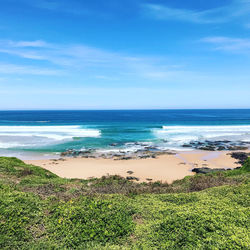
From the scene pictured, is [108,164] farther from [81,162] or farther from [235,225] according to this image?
[235,225]

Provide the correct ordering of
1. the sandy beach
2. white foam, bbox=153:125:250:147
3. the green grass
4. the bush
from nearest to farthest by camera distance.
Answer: the green grass, the bush, the sandy beach, white foam, bbox=153:125:250:147

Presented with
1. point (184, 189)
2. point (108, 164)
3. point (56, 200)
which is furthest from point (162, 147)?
point (56, 200)

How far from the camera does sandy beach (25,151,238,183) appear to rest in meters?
19.1

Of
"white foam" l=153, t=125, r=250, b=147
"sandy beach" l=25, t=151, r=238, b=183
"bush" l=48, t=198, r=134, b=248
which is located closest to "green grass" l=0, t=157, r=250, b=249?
"bush" l=48, t=198, r=134, b=248

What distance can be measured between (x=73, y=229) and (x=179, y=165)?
62.4ft

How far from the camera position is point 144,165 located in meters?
22.8

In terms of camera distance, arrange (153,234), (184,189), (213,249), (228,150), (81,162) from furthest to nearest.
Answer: (228,150)
(81,162)
(184,189)
(153,234)
(213,249)

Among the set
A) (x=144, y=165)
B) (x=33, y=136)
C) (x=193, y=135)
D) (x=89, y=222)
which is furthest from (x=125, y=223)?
Result: (x=193, y=135)

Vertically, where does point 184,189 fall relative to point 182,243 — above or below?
below

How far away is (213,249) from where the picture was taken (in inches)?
169

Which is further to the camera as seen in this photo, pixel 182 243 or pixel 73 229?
pixel 73 229

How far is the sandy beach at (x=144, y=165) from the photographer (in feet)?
62.8

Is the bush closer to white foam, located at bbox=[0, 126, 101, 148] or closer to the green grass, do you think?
the green grass

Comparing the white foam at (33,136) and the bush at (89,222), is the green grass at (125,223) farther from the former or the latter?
the white foam at (33,136)
